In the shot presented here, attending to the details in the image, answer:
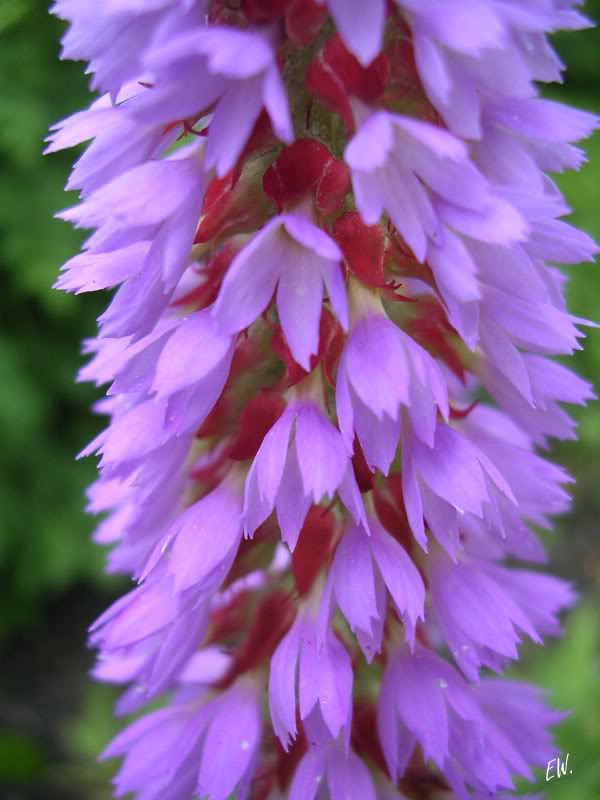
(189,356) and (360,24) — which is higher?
(360,24)

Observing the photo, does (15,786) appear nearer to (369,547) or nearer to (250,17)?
(369,547)

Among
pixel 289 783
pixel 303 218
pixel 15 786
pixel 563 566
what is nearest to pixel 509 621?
pixel 289 783

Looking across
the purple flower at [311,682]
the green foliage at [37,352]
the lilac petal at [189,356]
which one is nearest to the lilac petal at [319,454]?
the lilac petal at [189,356]

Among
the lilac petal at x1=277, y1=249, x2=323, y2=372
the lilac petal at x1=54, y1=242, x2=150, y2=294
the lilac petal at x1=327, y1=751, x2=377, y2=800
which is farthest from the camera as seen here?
the lilac petal at x1=327, y1=751, x2=377, y2=800

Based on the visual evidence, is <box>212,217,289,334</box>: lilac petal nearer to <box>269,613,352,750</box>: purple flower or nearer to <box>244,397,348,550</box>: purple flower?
<box>244,397,348,550</box>: purple flower

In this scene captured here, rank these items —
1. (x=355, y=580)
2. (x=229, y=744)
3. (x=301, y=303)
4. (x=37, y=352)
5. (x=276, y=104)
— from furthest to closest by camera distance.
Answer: (x=37, y=352) < (x=229, y=744) < (x=355, y=580) < (x=301, y=303) < (x=276, y=104)

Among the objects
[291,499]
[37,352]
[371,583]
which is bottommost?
[37,352]

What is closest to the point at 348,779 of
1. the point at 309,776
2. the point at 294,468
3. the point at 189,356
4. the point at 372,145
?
the point at 309,776

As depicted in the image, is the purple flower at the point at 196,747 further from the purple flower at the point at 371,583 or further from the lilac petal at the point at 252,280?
the lilac petal at the point at 252,280

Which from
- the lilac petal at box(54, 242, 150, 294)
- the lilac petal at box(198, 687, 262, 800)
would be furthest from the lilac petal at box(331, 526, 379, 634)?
the lilac petal at box(54, 242, 150, 294)

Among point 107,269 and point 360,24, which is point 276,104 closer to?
point 360,24
